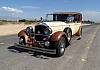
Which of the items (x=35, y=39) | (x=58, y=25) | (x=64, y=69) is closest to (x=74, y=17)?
(x=58, y=25)

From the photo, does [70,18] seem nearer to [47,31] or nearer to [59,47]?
[47,31]

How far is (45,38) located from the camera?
1021 cm

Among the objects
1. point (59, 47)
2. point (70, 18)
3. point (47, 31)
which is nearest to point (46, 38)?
point (47, 31)

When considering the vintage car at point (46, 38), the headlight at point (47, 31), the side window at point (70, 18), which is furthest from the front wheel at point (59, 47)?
the side window at point (70, 18)

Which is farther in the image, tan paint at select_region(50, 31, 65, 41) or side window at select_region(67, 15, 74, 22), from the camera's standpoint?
side window at select_region(67, 15, 74, 22)

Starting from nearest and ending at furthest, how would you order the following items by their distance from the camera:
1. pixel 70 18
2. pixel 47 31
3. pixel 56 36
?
pixel 56 36 → pixel 47 31 → pixel 70 18

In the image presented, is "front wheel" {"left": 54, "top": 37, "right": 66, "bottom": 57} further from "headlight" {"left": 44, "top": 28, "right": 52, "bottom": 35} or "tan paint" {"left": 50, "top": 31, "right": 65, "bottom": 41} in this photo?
"headlight" {"left": 44, "top": 28, "right": 52, "bottom": 35}

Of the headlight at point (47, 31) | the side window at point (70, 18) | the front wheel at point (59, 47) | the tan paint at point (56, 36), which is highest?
the side window at point (70, 18)

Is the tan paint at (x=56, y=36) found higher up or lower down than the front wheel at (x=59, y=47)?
higher up

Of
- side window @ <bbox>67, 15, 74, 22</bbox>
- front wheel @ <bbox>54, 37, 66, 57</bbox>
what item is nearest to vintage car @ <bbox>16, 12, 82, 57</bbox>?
front wheel @ <bbox>54, 37, 66, 57</bbox>

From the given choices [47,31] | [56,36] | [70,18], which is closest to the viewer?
[56,36]

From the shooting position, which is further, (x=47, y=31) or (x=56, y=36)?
(x=47, y=31)

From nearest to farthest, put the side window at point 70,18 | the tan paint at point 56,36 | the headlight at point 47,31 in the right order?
the tan paint at point 56,36
the headlight at point 47,31
the side window at point 70,18

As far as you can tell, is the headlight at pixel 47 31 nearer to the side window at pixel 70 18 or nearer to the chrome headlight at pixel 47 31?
the chrome headlight at pixel 47 31
